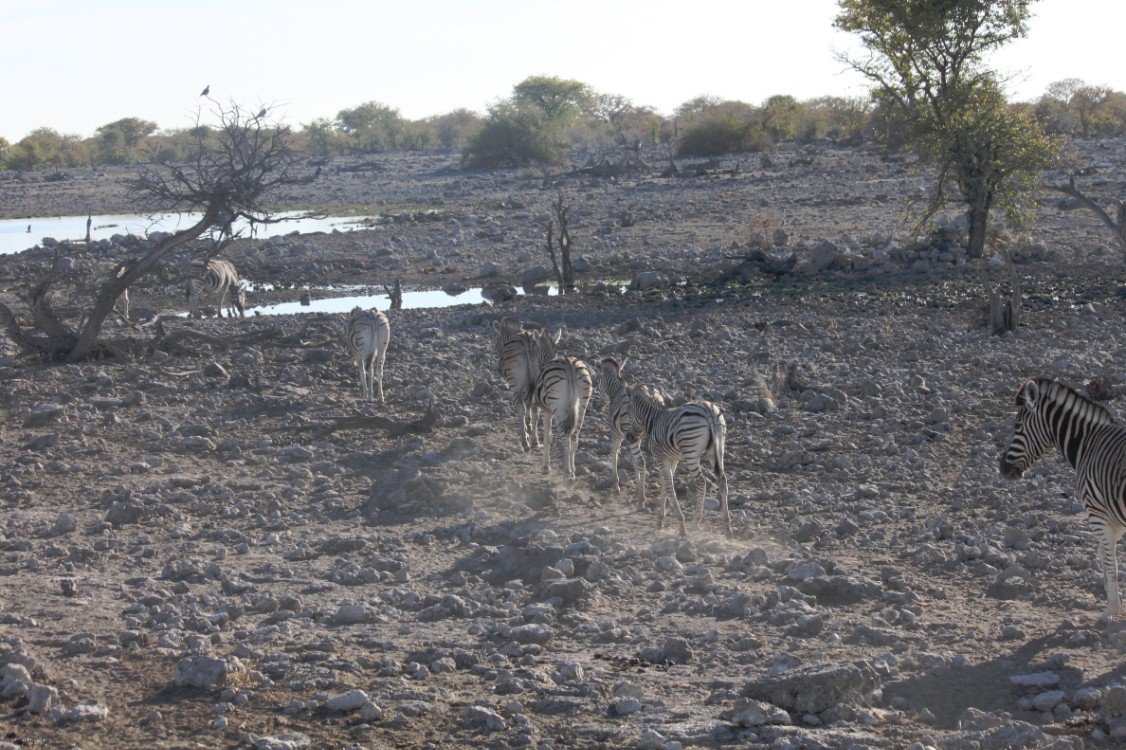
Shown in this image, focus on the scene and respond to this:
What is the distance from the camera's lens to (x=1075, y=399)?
25.9ft

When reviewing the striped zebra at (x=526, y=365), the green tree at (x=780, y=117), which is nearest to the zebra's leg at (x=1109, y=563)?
the striped zebra at (x=526, y=365)

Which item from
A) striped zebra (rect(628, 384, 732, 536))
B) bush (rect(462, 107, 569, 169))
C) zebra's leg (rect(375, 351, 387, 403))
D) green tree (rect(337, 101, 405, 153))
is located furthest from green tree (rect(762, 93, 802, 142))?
striped zebra (rect(628, 384, 732, 536))

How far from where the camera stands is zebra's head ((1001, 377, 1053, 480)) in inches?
320

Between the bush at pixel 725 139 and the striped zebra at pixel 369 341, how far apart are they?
3711cm

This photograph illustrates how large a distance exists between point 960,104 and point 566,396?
46.9 ft

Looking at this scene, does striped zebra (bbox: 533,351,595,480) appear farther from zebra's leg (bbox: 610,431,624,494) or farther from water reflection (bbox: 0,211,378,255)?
water reflection (bbox: 0,211,378,255)

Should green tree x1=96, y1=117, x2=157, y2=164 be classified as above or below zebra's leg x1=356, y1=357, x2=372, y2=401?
above

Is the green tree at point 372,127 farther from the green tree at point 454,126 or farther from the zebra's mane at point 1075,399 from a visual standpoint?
the zebra's mane at point 1075,399

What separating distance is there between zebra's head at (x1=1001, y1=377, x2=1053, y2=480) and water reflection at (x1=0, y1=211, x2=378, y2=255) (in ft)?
89.1

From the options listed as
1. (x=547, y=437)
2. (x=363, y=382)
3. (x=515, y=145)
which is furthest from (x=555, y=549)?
(x=515, y=145)

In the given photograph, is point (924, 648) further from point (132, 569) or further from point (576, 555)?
point (132, 569)

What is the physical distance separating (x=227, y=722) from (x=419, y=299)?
59.0 ft

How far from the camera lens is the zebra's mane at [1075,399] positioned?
305 inches

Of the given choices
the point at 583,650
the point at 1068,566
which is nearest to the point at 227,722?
the point at 583,650
